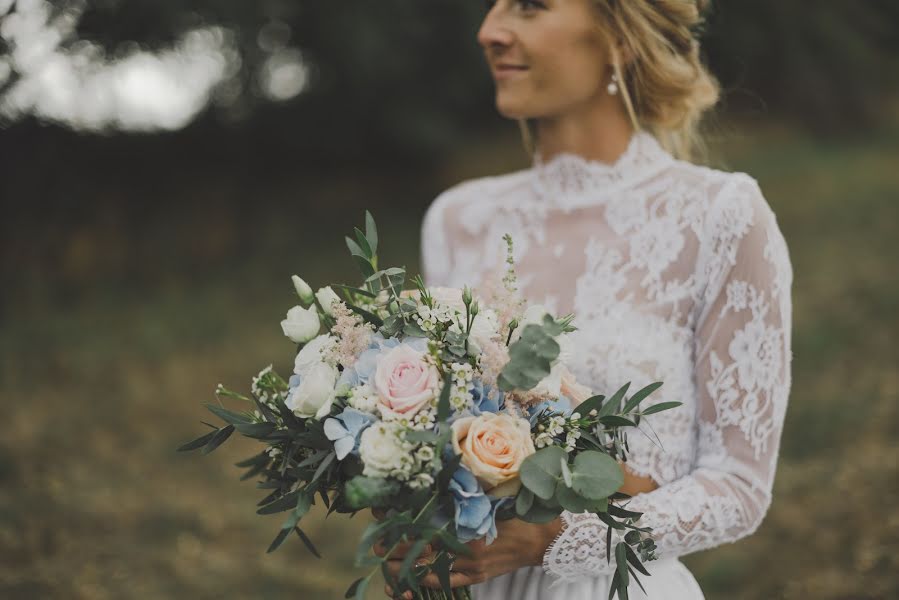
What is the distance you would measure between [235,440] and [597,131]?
17.4 feet

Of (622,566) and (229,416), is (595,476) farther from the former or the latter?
(229,416)

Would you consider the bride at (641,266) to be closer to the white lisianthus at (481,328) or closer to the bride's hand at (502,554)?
the bride's hand at (502,554)

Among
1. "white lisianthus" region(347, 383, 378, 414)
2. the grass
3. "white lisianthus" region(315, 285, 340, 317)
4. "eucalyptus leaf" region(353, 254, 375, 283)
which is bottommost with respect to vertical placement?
the grass

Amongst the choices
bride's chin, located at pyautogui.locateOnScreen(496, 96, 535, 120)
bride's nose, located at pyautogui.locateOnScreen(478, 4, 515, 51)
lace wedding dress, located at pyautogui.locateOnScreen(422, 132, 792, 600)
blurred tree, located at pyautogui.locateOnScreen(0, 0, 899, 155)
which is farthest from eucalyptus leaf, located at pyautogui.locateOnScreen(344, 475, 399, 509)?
blurred tree, located at pyautogui.locateOnScreen(0, 0, 899, 155)

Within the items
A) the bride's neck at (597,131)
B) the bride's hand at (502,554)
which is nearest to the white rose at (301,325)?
the bride's hand at (502,554)

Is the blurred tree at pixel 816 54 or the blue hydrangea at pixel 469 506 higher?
the blue hydrangea at pixel 469 506

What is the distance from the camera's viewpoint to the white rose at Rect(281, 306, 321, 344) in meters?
1.80

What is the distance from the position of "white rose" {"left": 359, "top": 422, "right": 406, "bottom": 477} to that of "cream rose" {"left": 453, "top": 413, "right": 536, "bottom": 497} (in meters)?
0.11

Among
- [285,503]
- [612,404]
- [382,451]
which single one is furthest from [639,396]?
[285,503]

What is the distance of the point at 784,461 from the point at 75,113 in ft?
23.4

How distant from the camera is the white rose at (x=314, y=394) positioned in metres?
1.64

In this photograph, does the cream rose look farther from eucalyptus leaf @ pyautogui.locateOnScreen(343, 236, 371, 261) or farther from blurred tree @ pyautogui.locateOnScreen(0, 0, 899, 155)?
blurred tree @ pyautogui.locateOnScreen(0, 0, 899, 155)

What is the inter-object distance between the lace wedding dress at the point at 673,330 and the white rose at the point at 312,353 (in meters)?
0.70

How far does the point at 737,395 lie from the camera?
6.80ft
